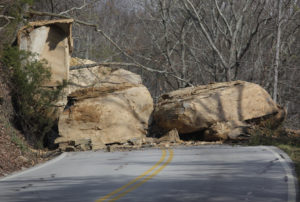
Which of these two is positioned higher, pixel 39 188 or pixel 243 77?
pixel 243 77

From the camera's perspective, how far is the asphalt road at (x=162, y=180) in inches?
335

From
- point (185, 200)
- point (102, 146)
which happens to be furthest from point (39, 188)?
point (102, 146)

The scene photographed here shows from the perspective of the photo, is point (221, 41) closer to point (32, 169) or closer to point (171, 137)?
point (171, 137)

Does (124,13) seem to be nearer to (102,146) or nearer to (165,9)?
(165,9)

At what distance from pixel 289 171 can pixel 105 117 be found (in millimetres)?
12188

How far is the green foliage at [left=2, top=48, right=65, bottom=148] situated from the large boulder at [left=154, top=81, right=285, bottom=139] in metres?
4.83

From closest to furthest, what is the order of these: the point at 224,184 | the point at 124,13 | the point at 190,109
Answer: the point at 224,184
the point at 190,109
the point at 124,13

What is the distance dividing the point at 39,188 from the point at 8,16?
1474 cm

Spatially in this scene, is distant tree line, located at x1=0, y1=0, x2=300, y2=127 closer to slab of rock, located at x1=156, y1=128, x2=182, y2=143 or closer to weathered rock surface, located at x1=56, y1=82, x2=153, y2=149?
weathered rock surface, located at x1=56, y1=82, x2=153, y2=149

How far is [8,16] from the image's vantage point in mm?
23031

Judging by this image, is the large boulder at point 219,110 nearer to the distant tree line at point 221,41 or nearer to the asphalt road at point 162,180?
the distant tree line at point 221,41

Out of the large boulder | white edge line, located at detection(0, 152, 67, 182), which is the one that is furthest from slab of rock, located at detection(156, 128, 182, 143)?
white edge line, located at detection(0, 152, 67, 182)

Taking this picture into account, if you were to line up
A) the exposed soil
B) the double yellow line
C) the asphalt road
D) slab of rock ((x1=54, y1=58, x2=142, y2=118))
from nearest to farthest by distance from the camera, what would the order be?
the double yellow line, the asphalt road, the exposed soil, slab of rock ((x1=54, y1=58, x2=142, y2=118))

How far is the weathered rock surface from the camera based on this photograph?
2223cm
